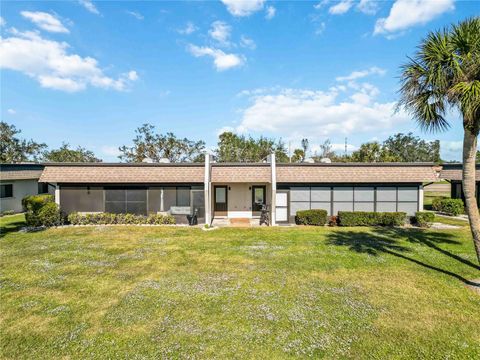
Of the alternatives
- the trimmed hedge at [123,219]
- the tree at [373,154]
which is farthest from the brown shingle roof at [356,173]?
the tree at [373,154]

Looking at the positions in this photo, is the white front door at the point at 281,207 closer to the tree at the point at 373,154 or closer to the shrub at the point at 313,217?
the shrub at the point at 313,217

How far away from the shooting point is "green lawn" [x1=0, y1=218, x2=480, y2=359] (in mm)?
5500

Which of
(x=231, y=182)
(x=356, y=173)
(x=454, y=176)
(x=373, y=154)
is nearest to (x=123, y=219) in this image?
(x=231, y=182)

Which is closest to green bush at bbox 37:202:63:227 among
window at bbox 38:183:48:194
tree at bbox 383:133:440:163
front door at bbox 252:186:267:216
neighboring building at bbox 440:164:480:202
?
window at bbox 38:183:48:194

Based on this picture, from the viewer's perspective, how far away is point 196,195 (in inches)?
723

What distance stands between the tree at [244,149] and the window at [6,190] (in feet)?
99.5

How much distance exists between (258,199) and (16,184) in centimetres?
2179

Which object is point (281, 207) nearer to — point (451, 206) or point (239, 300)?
point (239, 300)

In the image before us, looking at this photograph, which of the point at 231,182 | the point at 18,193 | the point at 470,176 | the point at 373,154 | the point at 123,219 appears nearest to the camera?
the point at 470,176

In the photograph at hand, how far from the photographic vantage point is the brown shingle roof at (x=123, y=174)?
1784cm

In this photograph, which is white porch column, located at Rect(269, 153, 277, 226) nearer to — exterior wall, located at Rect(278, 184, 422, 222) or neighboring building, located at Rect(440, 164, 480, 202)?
exterior wall, located at Rect(278, 184, 422, 222)

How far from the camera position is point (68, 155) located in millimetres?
49844

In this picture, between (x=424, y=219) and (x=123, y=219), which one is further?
(x=123, y=219)

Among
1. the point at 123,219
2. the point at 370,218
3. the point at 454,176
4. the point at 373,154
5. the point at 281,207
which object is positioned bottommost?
the point at 123,219
